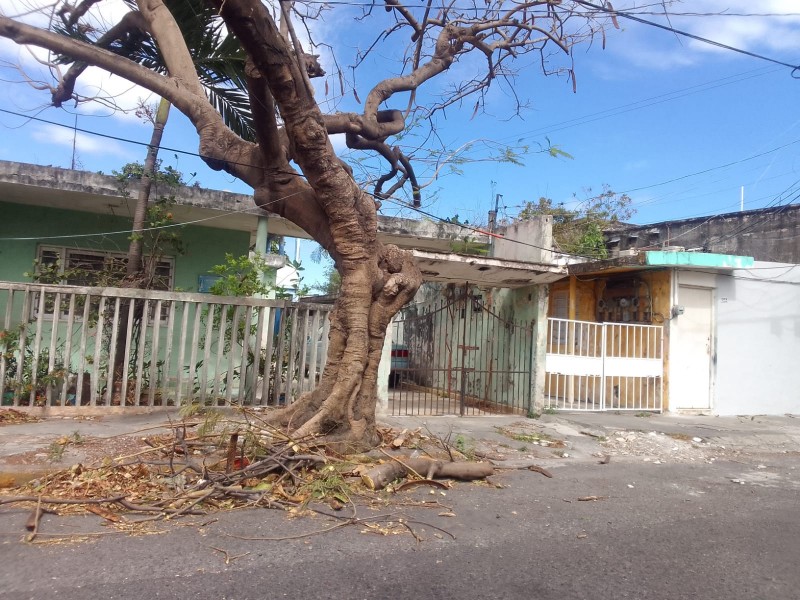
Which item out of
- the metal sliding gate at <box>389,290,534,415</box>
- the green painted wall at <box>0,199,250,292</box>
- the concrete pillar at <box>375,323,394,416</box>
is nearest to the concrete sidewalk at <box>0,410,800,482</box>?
the concrete pillar at <box>375,323,394,416</box>

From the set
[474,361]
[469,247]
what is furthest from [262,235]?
[474,361]

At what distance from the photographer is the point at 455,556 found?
392 centimetres

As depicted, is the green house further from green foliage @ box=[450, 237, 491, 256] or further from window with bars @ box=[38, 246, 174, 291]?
green foliage @ box=[450, 237, 491, 256]

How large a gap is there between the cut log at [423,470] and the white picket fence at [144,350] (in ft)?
10.9

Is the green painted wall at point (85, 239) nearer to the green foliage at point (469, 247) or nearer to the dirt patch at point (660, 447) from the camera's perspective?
the green foliage at point (469, 247)

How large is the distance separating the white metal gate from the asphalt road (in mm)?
5528

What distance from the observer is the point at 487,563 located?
3.84 metres

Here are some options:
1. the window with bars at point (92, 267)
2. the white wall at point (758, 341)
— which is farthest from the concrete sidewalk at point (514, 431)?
the window with bars at point (92, 267)

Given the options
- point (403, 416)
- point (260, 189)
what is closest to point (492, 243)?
point (403, 416)

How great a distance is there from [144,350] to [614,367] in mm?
8410

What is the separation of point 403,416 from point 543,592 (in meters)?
6.17

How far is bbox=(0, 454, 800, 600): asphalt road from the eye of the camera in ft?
10.9

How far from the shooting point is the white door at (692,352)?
1169 cm

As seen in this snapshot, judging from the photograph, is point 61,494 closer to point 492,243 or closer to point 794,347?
point 492,243
